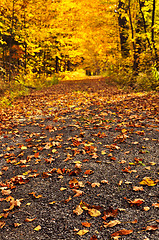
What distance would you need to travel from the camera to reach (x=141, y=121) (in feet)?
20.2

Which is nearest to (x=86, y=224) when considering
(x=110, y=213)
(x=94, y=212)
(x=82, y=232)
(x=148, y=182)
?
(x=82, y=232)

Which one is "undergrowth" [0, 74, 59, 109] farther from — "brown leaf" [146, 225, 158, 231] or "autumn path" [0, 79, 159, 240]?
"brown leaf" [146, 225, 158, 231]

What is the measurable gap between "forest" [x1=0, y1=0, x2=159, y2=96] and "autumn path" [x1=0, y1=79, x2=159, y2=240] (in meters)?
5.09

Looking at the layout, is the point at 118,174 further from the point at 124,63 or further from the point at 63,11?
the point at 63,11

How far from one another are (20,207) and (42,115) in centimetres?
519

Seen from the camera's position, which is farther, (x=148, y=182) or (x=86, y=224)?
(x=148, y=182)

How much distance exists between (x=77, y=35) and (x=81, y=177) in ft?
65.9

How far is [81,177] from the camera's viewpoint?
3.62 meters

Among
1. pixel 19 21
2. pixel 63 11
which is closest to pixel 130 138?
pixel 19 21

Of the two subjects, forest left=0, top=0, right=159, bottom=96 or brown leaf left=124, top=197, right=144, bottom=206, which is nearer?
brown leaf left=124, top=197, right=144, bottom=206

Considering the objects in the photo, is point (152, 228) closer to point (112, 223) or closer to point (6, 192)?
point (112, 223)

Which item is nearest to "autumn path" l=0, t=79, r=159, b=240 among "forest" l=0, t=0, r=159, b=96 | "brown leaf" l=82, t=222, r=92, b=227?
"brown leaf" l=82, t=222, r=92, b=227

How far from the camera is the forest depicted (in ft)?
35.2

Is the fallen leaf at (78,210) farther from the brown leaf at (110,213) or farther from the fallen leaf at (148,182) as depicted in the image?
the fallen leaf at (148,182)
